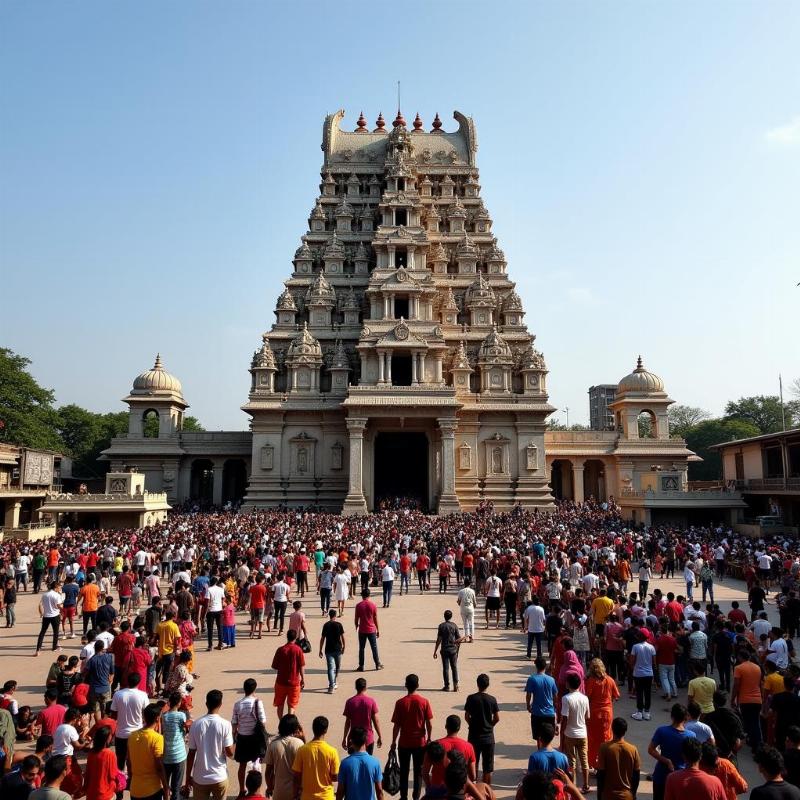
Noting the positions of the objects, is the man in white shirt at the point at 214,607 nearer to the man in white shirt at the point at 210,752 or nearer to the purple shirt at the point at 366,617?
the purple shirt at the point at 366,617

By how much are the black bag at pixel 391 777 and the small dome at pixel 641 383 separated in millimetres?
48650

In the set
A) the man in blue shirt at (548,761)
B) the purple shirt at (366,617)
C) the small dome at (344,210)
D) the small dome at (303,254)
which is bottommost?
the man in blue shirt at (548,761)

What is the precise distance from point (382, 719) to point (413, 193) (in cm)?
5128

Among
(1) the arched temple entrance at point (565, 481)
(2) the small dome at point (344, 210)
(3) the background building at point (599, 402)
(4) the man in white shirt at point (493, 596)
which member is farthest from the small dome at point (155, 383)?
(3) the background building at point (599, 402)

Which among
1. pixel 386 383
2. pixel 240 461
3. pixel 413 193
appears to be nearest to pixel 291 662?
pixel 386 383

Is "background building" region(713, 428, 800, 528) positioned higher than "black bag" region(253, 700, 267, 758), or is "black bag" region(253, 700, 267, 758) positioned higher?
"background building" region(713, 428, 800, 528)

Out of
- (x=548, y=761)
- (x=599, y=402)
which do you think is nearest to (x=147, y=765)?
(x=548, y=761)

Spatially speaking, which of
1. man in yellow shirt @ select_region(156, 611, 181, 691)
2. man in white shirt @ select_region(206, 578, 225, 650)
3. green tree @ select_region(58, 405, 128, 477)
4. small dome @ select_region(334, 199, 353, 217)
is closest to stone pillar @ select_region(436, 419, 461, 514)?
small dome @ select_region(334, 199, 353, 217)

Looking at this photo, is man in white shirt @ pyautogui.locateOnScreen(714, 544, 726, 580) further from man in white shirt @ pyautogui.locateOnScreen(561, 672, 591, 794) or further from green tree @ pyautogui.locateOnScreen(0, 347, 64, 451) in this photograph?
green tree @ pyautogui.locateOnScreen(0, 347, 64, 451)

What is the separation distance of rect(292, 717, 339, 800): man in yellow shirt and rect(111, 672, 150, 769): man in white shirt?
9.27 ft

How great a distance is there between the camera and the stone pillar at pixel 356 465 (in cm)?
4094

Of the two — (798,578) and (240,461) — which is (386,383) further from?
(798,578)

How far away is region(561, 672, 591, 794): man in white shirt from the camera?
7.76 metres

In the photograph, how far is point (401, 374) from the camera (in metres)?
52.0
